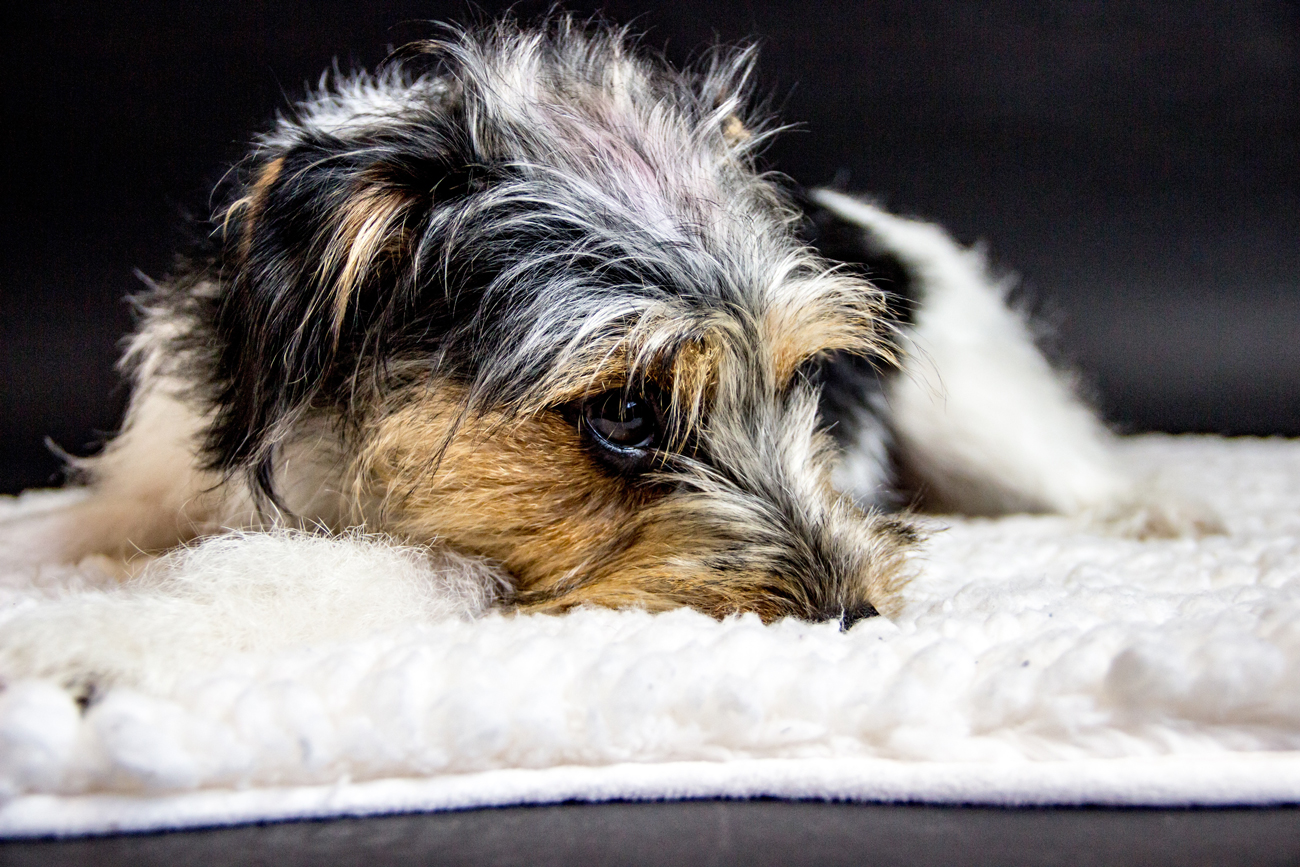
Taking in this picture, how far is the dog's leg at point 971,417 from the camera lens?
9.37 ft

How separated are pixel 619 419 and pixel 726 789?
771mm

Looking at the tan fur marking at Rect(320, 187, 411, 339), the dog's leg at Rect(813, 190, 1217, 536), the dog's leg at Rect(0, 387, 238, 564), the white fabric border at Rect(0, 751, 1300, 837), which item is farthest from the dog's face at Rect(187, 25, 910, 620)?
the dog's leg at Rect(813, 190, 1217, 536)

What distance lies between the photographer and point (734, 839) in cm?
104

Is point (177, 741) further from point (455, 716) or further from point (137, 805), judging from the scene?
point (455, 716)

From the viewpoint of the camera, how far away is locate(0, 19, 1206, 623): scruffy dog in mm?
1699

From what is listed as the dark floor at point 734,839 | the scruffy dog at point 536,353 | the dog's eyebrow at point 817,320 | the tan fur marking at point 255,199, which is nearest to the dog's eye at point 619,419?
the scruffy dog at point 536,353

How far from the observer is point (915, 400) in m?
2.98

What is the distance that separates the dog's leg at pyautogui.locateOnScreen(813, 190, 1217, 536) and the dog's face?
3.43ft

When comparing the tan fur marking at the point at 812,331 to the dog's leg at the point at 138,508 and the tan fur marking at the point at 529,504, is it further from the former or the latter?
the dog's leg at the point at 138,508

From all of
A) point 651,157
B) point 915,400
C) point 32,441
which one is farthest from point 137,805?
point 32,441

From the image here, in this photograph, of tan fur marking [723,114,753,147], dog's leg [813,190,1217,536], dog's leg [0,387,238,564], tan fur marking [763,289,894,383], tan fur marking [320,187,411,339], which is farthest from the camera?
dog's leg [813,190,1217,536]

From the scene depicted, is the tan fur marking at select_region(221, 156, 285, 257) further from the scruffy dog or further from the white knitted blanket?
the white knitted blanket

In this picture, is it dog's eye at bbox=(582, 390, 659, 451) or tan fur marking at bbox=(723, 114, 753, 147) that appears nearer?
dog's eye at bbox=(582, 390, 659, 451)

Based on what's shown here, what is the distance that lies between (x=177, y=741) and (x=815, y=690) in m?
0.70
